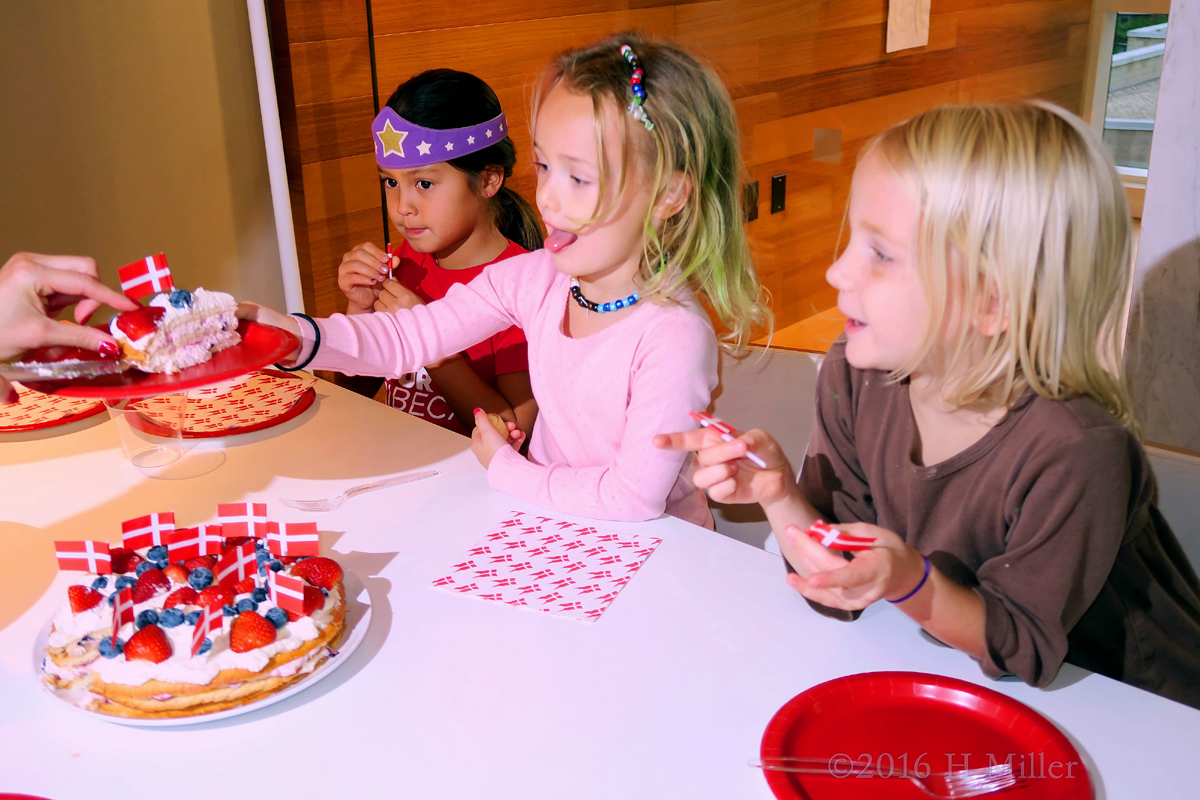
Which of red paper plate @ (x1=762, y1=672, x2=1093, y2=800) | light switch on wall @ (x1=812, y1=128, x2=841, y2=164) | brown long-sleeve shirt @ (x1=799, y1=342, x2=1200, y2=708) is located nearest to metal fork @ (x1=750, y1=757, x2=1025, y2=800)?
red paper plate @ (x1=762, y1=672, x2=1093, y2=800)

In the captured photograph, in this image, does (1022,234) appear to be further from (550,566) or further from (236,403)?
(236,403)

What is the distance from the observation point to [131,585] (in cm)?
94

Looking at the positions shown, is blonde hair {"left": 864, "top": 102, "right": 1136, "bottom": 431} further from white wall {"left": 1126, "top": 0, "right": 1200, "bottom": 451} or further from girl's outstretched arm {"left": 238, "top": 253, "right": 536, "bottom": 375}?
white wall {"left": 1126, "top": 0, "right": 1200, "bottom": 451}

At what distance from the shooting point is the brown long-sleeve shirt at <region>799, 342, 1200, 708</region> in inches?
35.6

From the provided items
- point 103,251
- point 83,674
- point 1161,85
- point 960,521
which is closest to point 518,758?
point 83,674

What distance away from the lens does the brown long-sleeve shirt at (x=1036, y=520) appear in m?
0.90

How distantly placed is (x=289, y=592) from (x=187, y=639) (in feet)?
0.31

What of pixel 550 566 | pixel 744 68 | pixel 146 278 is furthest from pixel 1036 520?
pixel 744 68

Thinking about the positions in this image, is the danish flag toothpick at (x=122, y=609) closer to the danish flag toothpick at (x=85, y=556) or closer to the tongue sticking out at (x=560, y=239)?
the danish flag toothpick at (x=85, y=556)

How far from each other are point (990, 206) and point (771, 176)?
95.9 inches

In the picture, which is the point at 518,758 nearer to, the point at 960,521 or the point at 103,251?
the point at 960,521

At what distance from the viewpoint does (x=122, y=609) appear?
2.95 ft

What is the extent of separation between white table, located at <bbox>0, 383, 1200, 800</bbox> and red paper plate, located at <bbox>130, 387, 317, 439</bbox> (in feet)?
0.74

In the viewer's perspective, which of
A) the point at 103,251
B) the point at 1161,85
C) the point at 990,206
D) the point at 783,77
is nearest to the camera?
the point at 990,206
